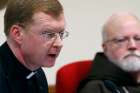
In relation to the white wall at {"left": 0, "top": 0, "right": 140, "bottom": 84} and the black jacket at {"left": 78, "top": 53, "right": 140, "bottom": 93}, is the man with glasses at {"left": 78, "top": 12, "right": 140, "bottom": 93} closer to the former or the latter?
the black jacket at {"left": 78, "top": 53, "right": 140, "bottom": 93}

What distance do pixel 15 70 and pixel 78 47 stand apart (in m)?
1.01

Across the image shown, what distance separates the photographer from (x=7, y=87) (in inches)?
51.9

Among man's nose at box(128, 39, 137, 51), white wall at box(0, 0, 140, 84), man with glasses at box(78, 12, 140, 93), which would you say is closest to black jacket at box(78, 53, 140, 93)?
man with glasses at box(78, 12, 140, 93)

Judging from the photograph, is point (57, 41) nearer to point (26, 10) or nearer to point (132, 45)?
point (26, 10)

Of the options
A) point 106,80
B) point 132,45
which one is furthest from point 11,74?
point 132,45

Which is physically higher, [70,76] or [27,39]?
[27,39]

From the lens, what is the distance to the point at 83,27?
2.33 metres

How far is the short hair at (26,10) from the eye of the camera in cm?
129

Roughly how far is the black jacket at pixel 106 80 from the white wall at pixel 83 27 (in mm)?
445

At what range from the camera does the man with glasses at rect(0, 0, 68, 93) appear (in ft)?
4.25

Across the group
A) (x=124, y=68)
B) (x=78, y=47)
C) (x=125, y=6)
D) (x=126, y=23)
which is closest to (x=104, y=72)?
(x=124, y=68)

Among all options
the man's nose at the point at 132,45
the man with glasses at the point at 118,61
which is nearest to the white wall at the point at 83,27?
the man with glasses at the point at 118,61

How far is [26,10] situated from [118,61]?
2.41 ft

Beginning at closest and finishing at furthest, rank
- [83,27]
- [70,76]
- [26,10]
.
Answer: [26,10]
[70,76]
[83,27]
